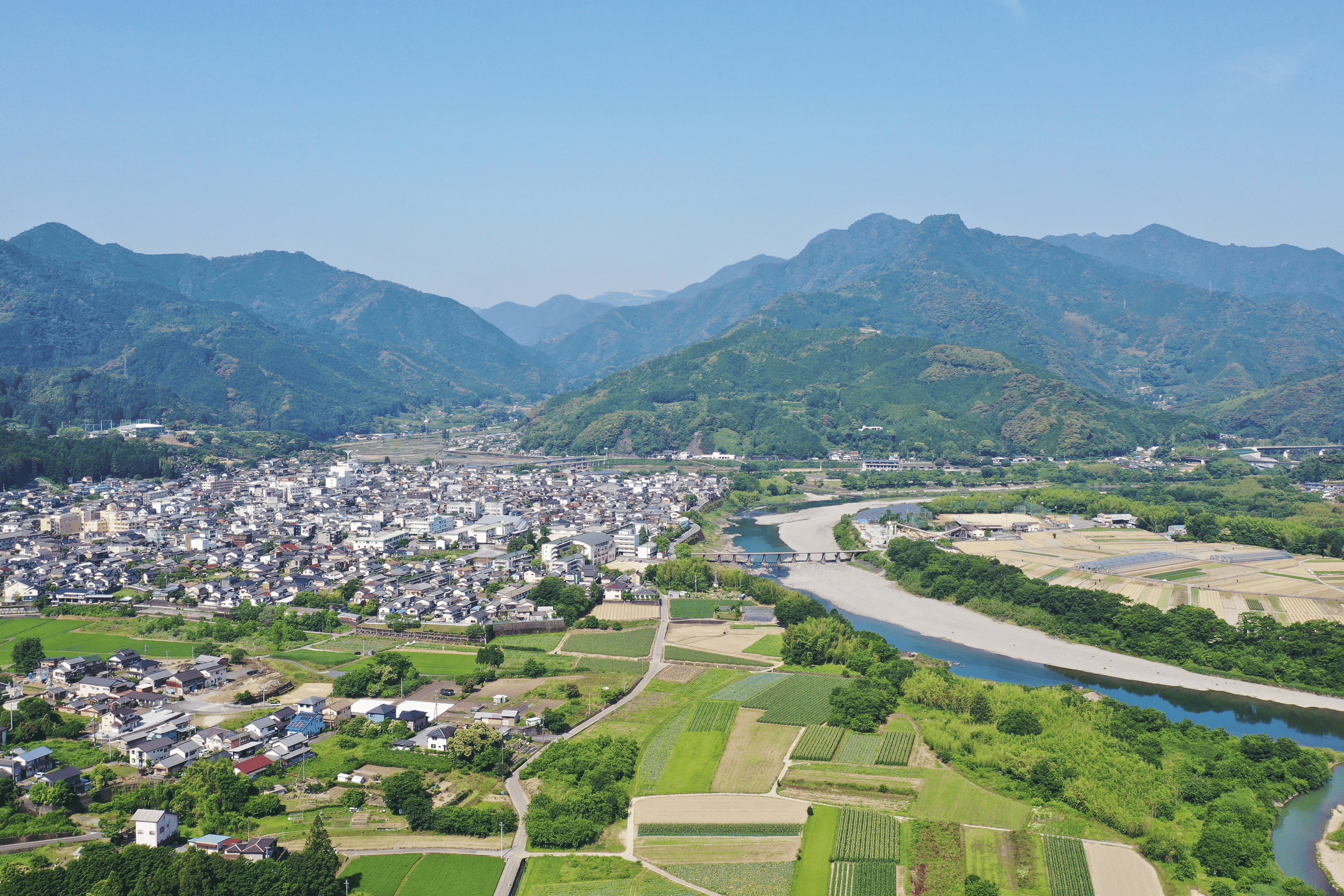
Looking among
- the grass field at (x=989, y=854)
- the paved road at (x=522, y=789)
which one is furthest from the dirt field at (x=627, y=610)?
the grass field at (x=989, y=854)

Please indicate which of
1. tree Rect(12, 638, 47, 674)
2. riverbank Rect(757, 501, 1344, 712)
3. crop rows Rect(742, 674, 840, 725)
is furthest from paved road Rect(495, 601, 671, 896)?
Result: tree Rect(12, 638, 47, 674)

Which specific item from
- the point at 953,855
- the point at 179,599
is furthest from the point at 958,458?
the point at 953,855

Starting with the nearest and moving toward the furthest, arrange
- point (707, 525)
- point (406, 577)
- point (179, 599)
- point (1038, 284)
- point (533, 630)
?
point (533, 630) < point (179, 599) < point (406, 577) < point (707, 525) < point (1038, 284)

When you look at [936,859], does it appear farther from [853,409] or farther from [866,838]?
[853,409]

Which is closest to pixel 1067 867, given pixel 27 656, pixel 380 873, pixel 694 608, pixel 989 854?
pixel 989 854

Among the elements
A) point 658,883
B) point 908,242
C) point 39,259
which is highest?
point 908,242

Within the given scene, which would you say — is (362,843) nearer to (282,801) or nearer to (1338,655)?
(282,801)

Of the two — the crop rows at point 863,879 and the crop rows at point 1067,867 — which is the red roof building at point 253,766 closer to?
the crop rows at point 863,879

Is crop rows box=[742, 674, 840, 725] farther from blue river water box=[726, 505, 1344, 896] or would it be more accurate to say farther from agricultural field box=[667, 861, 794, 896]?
agricultural field box=[667, 861, 794, 896]
